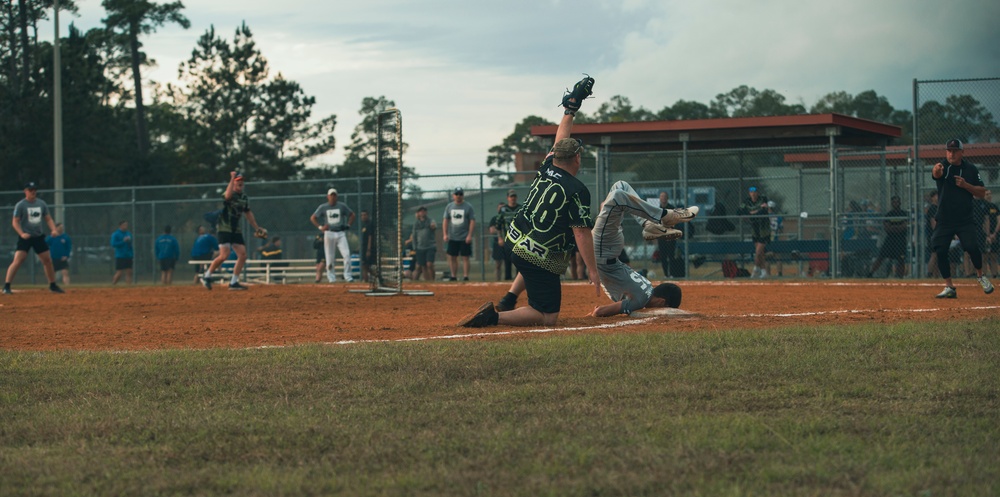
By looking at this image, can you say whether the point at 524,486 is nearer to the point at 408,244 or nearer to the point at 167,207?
the point at 408,244

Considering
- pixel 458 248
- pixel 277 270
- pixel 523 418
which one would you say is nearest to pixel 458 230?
pixel 458 248

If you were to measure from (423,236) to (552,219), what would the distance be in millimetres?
14300

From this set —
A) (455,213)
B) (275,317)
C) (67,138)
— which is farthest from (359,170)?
(275,317)

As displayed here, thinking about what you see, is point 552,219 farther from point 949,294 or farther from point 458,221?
point 458,221

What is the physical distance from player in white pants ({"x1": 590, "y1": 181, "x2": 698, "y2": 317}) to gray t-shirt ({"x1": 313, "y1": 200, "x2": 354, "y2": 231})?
12.1 metres

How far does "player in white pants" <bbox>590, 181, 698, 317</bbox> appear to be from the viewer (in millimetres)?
9336

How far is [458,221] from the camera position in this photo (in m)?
21.5

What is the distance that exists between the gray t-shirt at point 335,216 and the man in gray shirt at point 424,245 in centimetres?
191

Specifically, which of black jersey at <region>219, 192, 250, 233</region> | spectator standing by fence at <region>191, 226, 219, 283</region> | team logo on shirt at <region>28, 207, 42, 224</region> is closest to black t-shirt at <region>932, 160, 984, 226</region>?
black jersey at <region>219, 192, 250, 233</region>

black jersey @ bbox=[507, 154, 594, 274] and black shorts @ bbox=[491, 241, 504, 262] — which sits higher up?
black jersey @ bbox=[507, 154, 594, 274]

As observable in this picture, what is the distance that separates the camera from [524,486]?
156 inches

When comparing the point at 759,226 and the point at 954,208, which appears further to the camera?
the point at 759,226

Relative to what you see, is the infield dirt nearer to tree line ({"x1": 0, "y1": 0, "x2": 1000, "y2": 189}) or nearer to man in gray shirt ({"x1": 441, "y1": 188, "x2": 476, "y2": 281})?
man in gray shirt ({"x1": 441, "y1": 188, "x2": 476, "y2": 281})

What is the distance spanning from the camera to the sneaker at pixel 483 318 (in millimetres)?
8922
